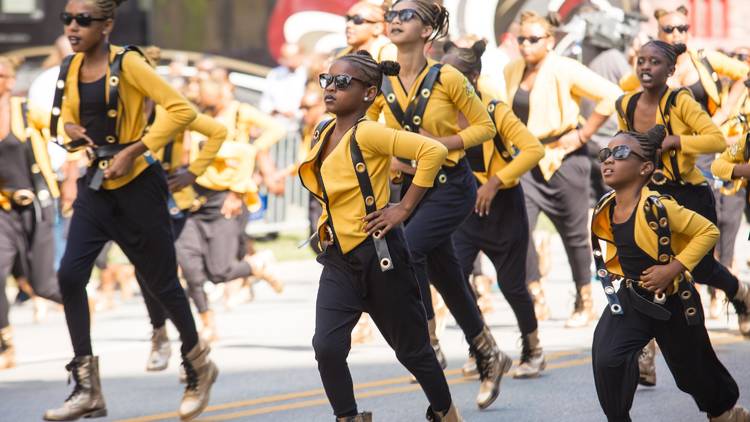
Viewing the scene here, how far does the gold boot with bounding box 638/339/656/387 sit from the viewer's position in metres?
8.05

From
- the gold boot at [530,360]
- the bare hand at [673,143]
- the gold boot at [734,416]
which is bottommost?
the gold boot at [530,360]

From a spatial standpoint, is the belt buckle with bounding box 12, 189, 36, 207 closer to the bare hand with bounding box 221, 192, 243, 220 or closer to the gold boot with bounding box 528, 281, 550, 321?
the bare hand with bounding box 221, 192, 243, 220

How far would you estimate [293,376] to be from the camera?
9258mm

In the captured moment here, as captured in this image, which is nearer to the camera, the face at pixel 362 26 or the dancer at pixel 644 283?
the dancer at pixel 644 283

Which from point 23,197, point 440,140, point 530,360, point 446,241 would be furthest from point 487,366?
point 23,197

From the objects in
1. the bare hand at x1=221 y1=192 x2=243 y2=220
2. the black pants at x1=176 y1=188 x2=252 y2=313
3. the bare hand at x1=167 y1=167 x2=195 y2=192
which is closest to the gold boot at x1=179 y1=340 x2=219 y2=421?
the bare hand at x1=167 y1=167 x2=195 y2=192

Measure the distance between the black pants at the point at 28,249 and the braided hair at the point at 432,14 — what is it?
376 centimetres

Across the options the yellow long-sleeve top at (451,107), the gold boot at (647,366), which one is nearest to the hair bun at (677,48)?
the yellow long-sleeve top at (451,107)

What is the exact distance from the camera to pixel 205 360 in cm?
784

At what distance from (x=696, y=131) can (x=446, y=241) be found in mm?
1499

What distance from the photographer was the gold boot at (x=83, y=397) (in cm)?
734

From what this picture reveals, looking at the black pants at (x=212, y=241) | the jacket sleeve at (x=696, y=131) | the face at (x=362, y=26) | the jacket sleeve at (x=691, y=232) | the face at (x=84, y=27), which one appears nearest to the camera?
the jacket sleeve at (x=691, y=232)

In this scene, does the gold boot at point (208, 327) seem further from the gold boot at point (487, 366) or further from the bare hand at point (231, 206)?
the gold boot at point (487, 366)

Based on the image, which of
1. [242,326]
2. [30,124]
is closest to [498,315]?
[242,326]
